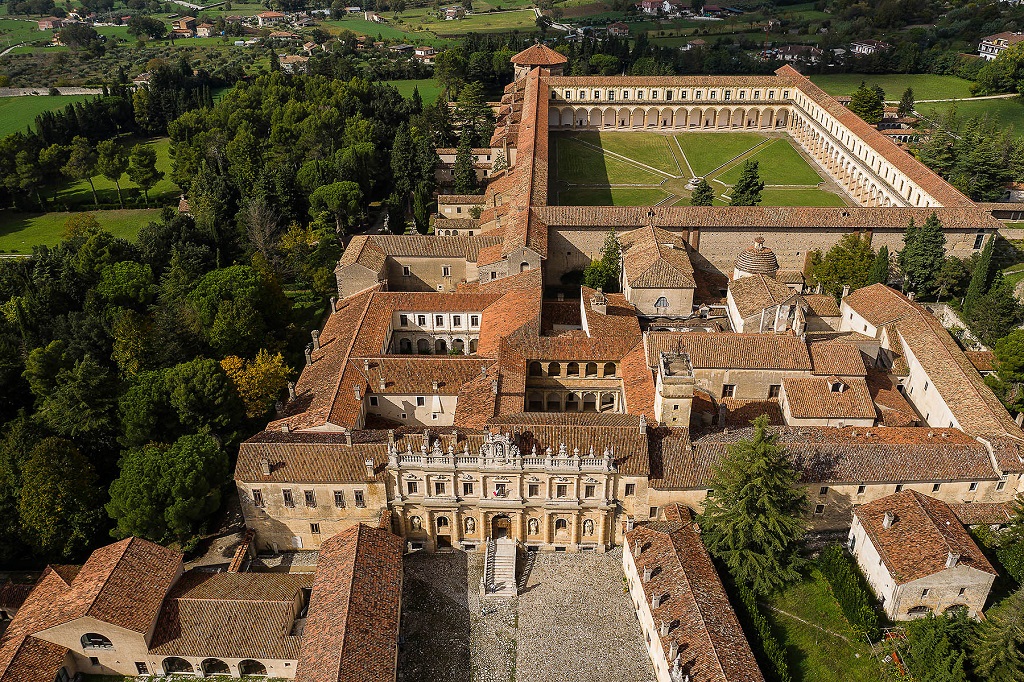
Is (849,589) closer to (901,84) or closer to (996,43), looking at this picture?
(901,84)

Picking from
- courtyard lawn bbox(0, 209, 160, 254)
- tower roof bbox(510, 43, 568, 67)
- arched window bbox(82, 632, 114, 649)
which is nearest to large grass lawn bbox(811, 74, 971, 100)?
tower roof bbox(510, 43, 568, 67)

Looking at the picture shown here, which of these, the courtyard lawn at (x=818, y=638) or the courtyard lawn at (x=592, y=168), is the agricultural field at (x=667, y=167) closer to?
the courtyard lawn at (x=592, y=168)

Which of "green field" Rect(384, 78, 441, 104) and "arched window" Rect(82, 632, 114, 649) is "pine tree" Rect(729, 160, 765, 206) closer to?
"arched window" Rect(82, 632, 114, 649)

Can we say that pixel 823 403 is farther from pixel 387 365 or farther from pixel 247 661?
pixel 247 661

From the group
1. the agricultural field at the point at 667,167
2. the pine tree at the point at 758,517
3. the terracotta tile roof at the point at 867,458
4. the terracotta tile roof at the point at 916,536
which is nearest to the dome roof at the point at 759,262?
the terracotta tile roof at the point at 867,458

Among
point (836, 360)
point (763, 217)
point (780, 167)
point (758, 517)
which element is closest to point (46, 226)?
point (763, 217)
